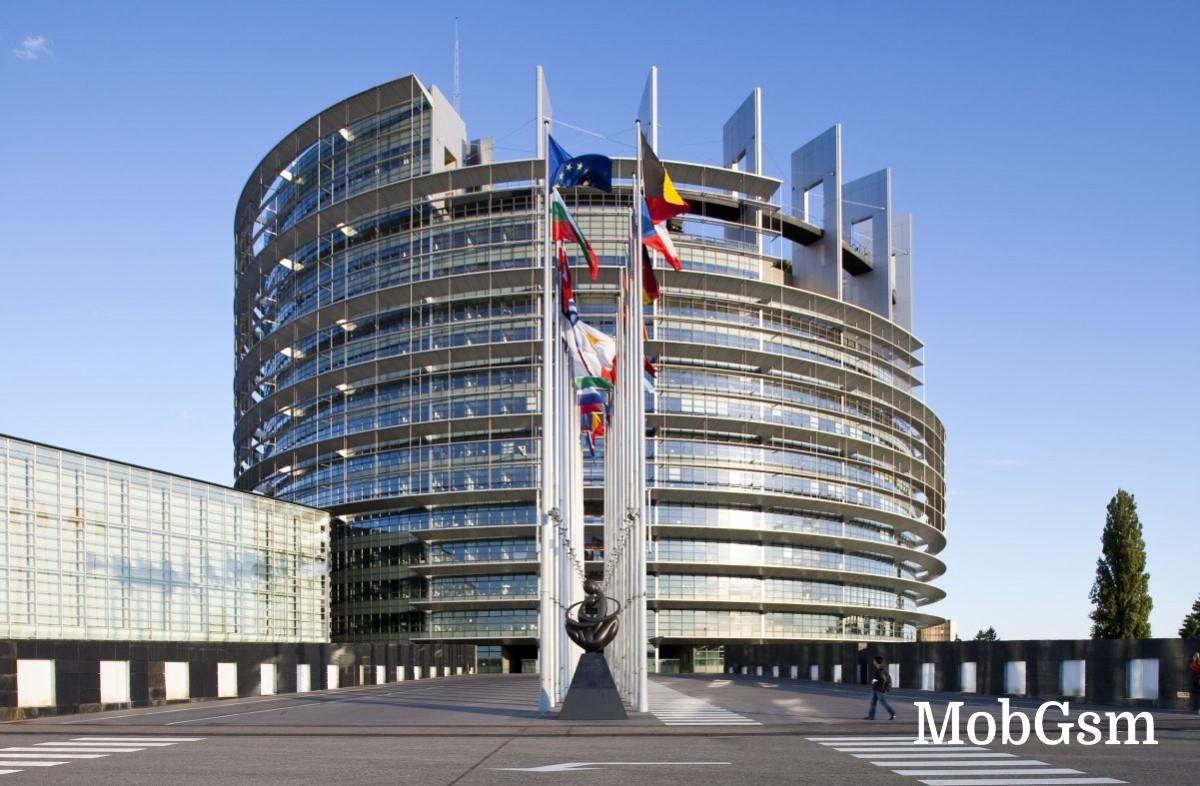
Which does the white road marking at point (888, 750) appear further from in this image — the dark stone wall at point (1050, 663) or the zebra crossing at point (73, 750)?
the zebra crossing at point (73, 750)

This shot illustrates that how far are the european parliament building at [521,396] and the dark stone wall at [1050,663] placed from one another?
42.7 m

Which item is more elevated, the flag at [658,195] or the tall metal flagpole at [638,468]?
the flag at [658,195]

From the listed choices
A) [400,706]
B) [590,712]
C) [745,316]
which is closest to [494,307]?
[745,316]

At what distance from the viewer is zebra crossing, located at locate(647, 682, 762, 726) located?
25.0m

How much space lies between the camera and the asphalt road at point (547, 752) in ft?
49.1

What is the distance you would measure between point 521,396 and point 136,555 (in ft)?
149

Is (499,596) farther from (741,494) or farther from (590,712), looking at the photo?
(590,712)

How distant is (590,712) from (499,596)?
214 ft

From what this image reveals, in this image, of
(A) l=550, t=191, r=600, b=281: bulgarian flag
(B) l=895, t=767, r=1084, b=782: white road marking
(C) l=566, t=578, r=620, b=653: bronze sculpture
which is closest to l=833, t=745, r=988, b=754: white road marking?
(B) l=895, t=767, r=1084, b=782: white road marking

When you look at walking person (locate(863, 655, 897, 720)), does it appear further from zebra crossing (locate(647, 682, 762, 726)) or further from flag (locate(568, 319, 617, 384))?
flag (locate(568, 319, 617, 384))

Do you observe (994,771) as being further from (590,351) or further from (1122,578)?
(1122,578)

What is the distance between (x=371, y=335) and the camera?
9506 centimetres

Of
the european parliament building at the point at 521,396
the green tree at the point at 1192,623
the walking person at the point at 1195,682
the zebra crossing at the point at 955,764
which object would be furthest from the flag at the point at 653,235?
the green tree at the point at 1192,623

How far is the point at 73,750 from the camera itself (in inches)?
762
